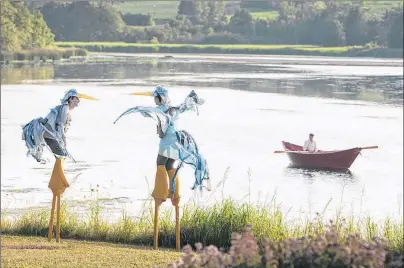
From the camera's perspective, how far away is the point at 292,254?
7.86 meters

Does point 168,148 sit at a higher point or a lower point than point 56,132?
lower

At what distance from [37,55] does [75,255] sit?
84.0 meters

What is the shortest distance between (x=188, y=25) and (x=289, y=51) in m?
23.6

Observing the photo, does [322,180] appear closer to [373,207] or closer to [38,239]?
[373,207]

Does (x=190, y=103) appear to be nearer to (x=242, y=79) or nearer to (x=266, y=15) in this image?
(x=242, y=79)

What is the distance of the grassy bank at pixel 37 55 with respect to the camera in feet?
292

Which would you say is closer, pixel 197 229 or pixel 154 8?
pixel 197 229

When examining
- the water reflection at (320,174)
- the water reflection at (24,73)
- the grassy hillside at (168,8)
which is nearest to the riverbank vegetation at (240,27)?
the grassy hillside at (168,8)

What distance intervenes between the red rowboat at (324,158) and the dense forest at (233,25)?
84281 millimetres

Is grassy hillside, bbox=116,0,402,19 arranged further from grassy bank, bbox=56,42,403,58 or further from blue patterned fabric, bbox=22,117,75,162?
blue patterned fabric, bbox=22,117,75,162

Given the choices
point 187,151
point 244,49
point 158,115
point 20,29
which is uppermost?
point 244,49

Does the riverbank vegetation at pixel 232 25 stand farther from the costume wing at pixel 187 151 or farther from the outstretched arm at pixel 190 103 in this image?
the costume wing at pixel 187 151

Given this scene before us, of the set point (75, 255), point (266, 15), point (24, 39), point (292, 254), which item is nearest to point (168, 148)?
point (75, 255)

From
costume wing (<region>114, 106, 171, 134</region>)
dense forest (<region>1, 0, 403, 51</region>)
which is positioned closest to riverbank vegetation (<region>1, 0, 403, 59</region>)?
dense forest (<region>1, 0, 403, 51</region>)
